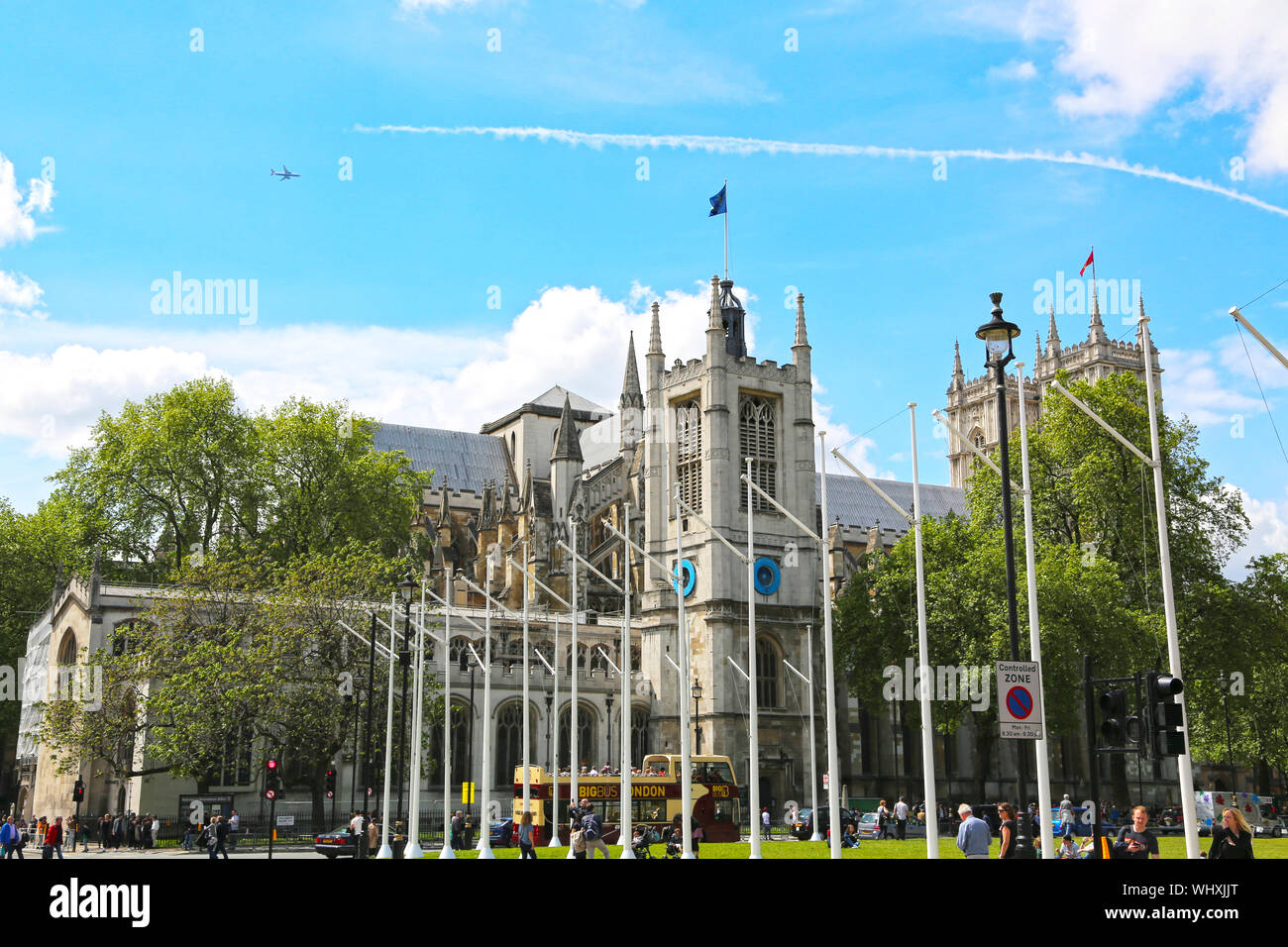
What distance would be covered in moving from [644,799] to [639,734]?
17.3m

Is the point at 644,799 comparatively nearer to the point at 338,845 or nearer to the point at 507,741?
the point at 338,845

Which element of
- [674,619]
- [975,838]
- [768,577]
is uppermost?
[768,577]

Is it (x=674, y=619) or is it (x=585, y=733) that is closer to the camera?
(x=585, y=733)

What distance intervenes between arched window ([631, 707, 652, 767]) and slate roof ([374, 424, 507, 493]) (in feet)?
119

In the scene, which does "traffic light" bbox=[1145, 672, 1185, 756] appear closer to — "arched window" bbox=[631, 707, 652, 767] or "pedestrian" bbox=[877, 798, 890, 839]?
"pedestrian" bbox=[877, 798, 890, 839]

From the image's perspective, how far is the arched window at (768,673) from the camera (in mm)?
61094

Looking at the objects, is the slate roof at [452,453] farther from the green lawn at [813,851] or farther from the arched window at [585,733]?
the green lawn at [813,851]

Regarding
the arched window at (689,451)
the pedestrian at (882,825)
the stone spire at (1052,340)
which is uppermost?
the stone spire at (1052,340)

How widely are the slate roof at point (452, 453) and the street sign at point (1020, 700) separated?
74827 millimetres

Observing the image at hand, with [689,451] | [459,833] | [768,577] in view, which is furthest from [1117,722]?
[689,451]

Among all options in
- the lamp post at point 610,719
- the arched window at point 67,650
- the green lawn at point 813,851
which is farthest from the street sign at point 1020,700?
the arched window at point 67,650

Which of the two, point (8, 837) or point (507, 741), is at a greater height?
point (507, 741)

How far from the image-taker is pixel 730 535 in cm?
6109
